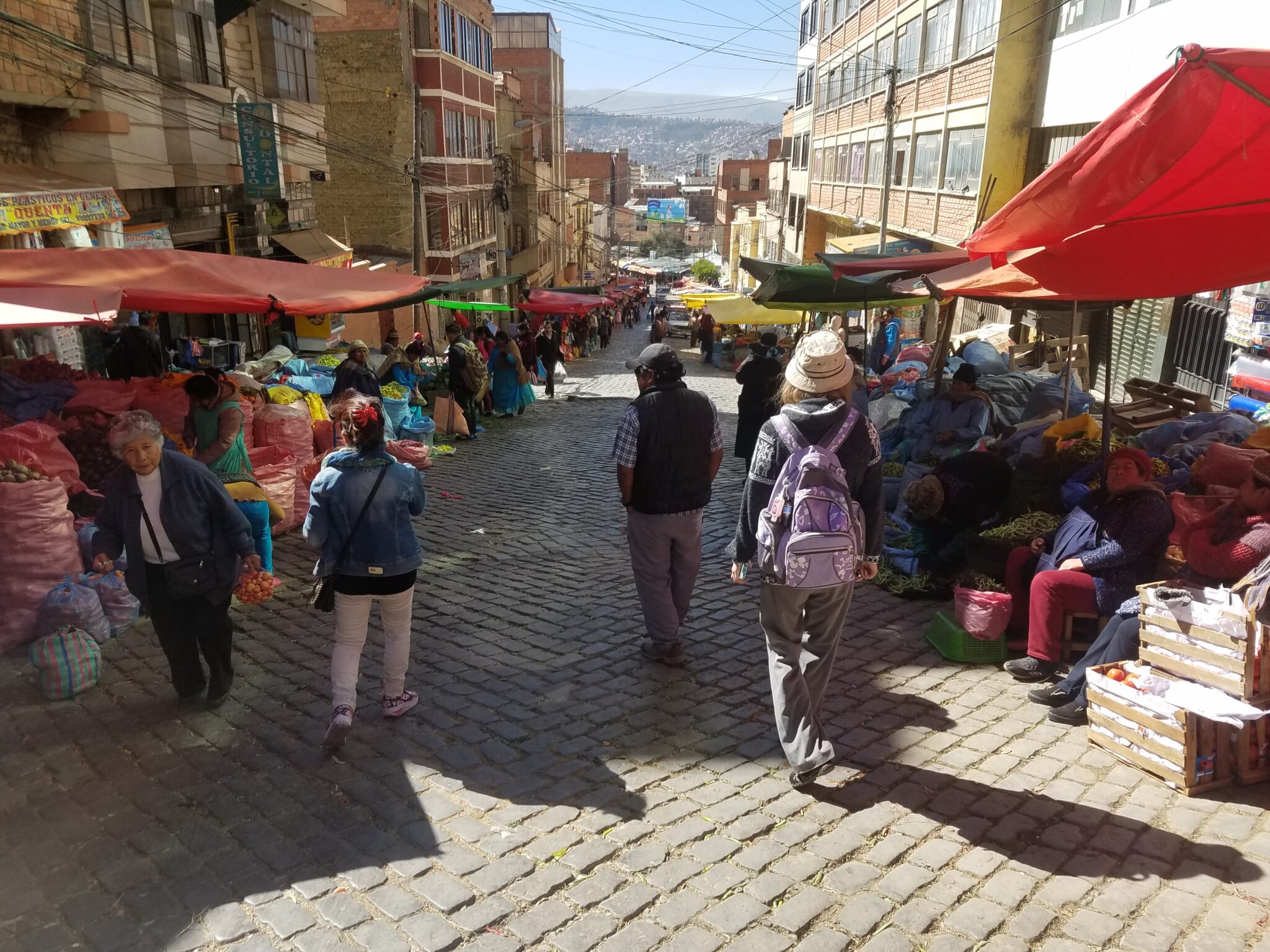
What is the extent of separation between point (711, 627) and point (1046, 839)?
2.62m

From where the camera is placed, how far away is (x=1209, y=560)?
14.4 ft

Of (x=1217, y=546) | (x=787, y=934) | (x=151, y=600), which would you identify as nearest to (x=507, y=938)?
(x=787, y=934)

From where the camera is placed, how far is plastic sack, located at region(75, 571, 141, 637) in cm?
568

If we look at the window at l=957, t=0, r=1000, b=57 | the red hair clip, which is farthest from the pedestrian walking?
the window at l=957, t=0, r=1000, b=57

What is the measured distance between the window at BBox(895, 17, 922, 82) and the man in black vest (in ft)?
84.1

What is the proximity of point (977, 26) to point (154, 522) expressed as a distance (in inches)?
885

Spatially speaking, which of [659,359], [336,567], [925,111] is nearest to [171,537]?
[336,567]

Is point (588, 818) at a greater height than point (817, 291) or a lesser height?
lesser

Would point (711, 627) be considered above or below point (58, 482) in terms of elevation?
below

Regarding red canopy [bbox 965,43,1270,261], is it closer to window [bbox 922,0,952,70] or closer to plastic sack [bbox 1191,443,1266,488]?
plastic sack [bbox 1191,443,1266,488]

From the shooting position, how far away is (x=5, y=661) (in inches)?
207

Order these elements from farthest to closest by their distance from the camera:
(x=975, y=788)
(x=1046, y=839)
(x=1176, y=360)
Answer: (x=1176, y=360)
(x=975, y=788)
(x=1046, y=839)

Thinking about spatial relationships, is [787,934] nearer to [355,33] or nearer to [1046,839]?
[1046,839]

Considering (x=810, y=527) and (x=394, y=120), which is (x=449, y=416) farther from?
(x=394, y=120)
